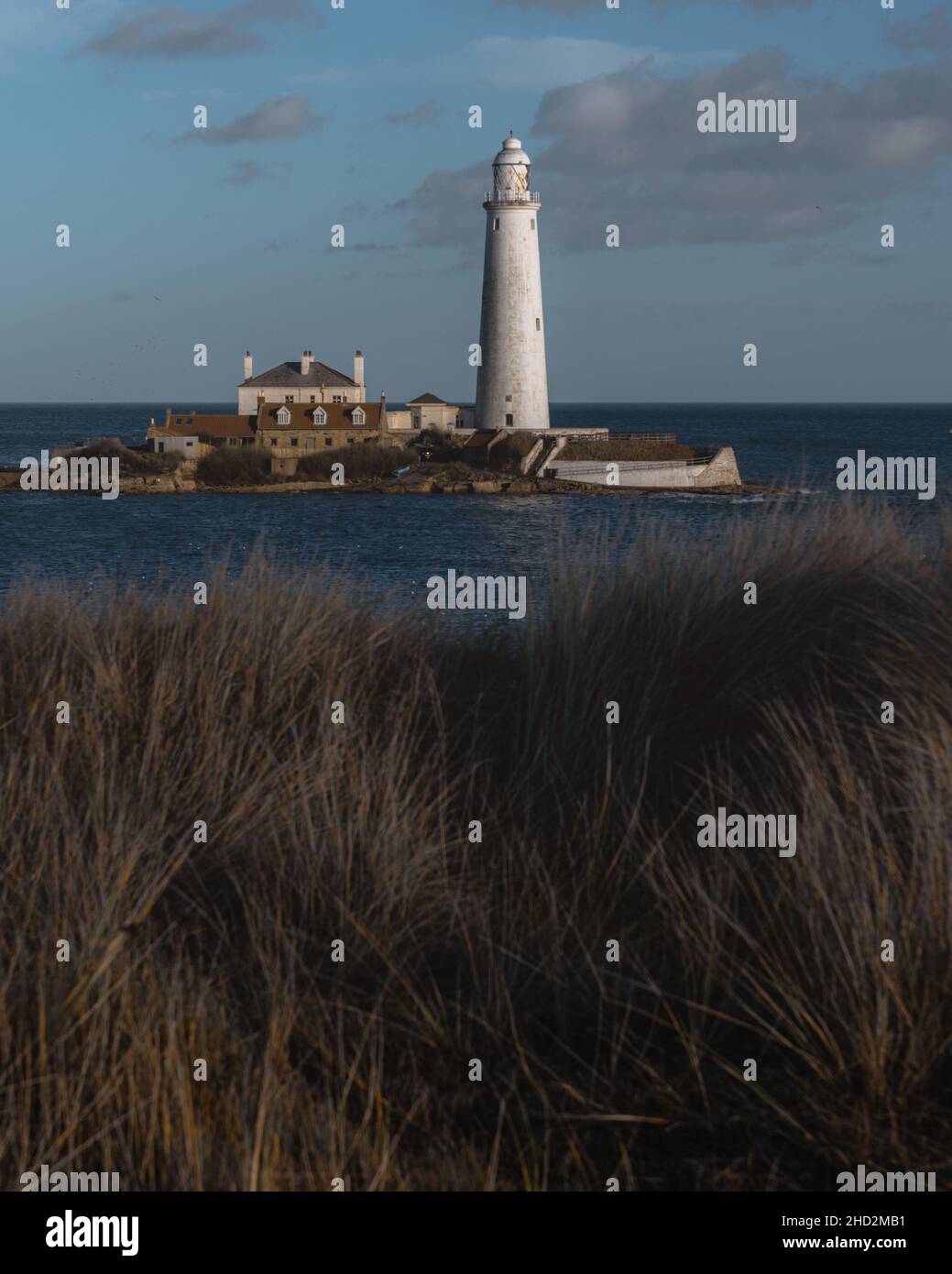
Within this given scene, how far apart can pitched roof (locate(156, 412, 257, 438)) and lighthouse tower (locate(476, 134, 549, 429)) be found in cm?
1561

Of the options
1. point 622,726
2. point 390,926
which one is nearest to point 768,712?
point 622,726

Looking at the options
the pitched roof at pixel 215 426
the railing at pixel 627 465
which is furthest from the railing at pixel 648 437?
the pitched roof at pixel 215 426

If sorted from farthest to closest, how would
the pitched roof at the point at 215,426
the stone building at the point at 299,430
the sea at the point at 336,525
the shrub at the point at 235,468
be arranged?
1. the pitched roof at the point at 215,426
2. the stone building at the point at 299,430
3. the shrub at the point at 235,468
4. the sea at the point at 336,525

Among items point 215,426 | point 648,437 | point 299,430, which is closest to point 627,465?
point 648,437

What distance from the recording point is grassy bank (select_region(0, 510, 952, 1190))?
3.75m

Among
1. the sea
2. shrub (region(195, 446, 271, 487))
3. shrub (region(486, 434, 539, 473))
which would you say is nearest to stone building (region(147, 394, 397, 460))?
shrub (region(195, 446, 271, 487))

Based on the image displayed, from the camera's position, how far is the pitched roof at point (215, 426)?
251 feet

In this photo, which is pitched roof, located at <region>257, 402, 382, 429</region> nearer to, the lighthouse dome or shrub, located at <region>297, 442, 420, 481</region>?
shrub, located at <region>297, 442, 420, 481</region>

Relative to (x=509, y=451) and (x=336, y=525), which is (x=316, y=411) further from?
(x=336, y=525)

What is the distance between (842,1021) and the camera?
3967 millimetres

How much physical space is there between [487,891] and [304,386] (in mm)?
78446

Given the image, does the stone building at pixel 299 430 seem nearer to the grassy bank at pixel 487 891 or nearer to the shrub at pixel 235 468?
the shrub at pixel 235 468

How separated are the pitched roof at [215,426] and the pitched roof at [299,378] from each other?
12.8 feet

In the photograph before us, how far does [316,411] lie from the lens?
74.8m
